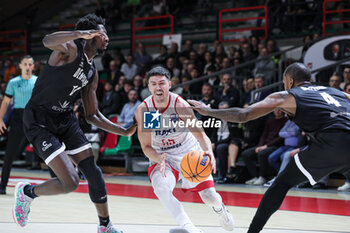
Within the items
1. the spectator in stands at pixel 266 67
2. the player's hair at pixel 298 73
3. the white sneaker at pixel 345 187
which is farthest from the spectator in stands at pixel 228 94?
the player's hair at pixel 298 73

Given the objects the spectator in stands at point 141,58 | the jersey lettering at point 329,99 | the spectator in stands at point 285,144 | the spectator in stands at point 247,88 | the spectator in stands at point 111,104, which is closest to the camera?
the jersey lettering at point 329,99

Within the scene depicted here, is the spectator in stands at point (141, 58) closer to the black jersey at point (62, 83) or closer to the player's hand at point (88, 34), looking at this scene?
the black jersey at point (62, 83)

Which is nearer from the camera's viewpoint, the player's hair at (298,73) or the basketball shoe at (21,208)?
the player's hair at (298,73)

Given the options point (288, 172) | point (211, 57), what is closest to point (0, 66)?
point (211, 57)

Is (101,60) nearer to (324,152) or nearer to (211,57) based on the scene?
(211,57)

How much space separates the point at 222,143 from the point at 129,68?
16.6ft

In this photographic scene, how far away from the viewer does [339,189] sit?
8891 mm

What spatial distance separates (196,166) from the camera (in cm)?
492

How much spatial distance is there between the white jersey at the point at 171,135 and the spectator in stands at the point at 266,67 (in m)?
6.54

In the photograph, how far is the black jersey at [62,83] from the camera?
4676mm

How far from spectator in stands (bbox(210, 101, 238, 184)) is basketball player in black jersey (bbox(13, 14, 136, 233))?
17.8ft

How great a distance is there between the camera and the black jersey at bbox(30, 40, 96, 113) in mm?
4676

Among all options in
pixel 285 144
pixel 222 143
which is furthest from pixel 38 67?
pixel 285 144

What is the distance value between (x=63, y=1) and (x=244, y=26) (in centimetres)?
888
